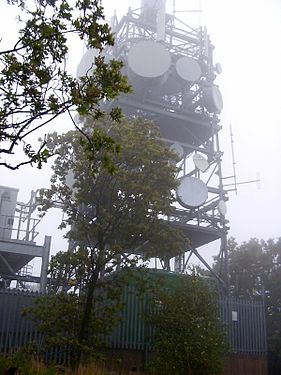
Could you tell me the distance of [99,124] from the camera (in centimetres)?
1450

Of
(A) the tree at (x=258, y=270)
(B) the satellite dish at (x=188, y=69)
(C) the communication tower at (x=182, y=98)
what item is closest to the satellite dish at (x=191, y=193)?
(C) the communication tower at (x=182, y=98)

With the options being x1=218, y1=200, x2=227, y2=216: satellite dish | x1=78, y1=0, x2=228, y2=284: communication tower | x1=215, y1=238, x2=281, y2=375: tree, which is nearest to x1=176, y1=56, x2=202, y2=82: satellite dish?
x1=78, y1=0, x2=228, y2=284: communication tower

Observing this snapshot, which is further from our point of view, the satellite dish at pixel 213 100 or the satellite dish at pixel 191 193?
the satellite dish at pixel 213 100

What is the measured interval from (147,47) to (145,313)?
45.8 feet

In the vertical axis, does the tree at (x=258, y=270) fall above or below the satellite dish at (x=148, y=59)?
below

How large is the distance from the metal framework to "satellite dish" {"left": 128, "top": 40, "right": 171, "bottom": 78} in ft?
1.33

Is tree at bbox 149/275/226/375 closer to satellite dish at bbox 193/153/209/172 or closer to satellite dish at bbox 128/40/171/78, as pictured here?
satellite dish at bbox 193/153/209/172

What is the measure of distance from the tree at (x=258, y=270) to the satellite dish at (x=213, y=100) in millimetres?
9811

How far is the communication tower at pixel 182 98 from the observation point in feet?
79.6

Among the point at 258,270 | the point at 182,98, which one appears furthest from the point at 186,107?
the point at 258,270

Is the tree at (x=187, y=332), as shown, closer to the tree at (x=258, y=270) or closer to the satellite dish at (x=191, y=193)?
the satellite dish at (x=191, y=193)

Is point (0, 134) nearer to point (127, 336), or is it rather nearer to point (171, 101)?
point (127, 336)

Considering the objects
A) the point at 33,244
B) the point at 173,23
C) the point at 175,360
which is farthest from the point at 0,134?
the point at 173,23

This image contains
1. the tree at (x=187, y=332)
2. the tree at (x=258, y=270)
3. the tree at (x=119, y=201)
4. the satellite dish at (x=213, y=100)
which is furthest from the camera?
the tree at (x=258, y=270)
